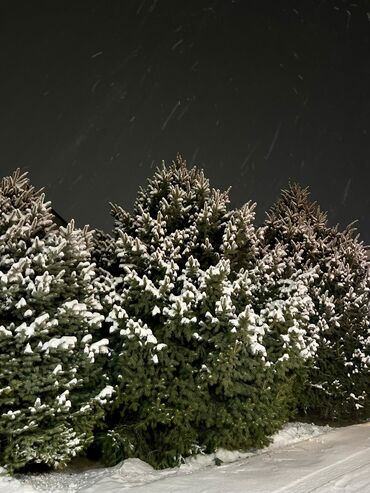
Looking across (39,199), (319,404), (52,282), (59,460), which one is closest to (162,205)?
(39,199)

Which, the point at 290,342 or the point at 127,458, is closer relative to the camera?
the point at 127,458

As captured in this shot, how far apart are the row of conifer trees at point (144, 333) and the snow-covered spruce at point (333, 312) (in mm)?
1673

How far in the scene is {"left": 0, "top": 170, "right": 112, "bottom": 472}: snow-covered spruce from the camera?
22.9 ft

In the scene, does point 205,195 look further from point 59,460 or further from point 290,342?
point 59,460

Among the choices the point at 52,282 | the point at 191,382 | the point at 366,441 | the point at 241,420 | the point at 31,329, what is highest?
the point at 52,282

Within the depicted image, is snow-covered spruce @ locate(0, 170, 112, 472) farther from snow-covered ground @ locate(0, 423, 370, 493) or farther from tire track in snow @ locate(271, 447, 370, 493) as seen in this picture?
tire track in snow @ locate(271, 447, 370, 493)

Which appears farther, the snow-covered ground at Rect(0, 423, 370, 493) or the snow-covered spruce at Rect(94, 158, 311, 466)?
the snow-covered spruce at Rect(94, 158, 311, 466)

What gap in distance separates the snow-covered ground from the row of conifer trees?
0.27 meters

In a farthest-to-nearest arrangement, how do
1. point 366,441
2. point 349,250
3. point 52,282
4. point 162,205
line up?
point 349,250
point 366,441
point 162,205
point 52,282

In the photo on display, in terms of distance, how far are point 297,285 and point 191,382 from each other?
3376 millimetres

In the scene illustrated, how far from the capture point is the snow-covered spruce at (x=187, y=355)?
8305mm

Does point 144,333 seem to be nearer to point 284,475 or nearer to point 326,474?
point 284,475

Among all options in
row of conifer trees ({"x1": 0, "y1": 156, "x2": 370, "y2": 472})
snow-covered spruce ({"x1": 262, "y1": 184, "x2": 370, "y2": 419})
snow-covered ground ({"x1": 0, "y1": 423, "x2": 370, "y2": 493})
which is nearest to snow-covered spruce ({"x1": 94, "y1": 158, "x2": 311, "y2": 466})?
row of conifer trees ({"x1": 0, "y1": 156, "x2": 370, "y2": 472})

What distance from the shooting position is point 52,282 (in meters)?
7.66
